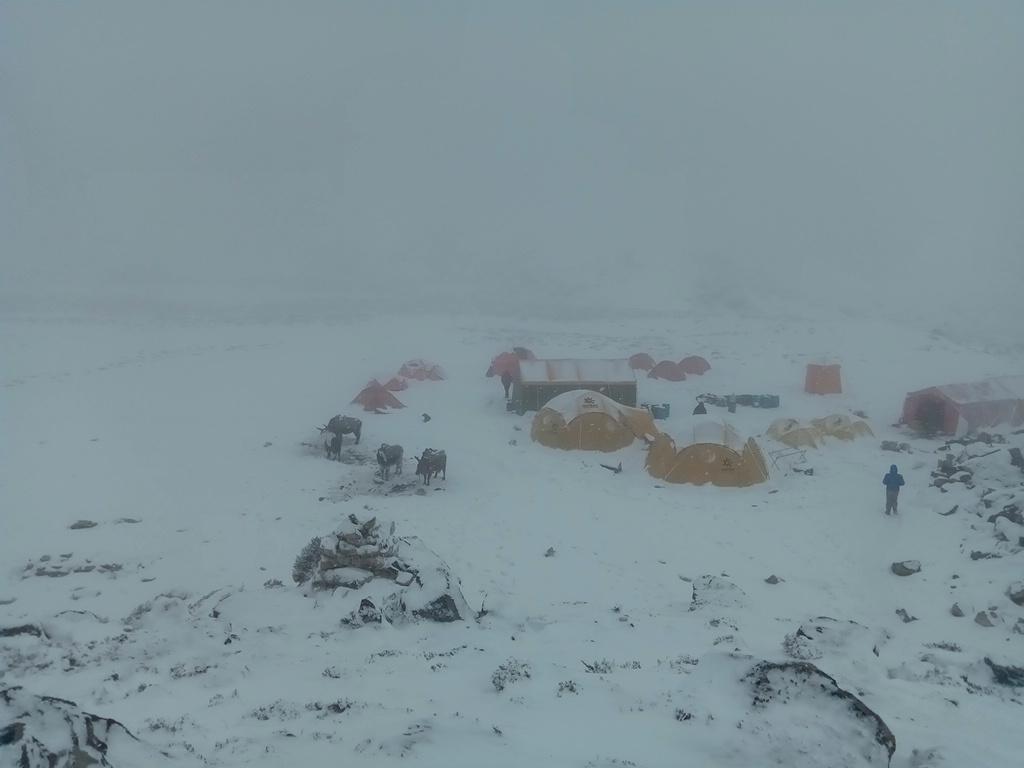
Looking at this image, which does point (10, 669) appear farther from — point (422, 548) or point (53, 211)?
point (53, 211)

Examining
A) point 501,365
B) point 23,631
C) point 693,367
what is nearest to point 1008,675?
point 23,631

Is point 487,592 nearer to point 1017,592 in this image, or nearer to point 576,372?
point 1017,592

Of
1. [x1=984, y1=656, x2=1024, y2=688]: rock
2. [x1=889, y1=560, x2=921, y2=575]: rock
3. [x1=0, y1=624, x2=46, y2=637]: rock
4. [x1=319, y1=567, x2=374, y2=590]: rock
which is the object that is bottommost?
[x1=889, y1=560, x2=921, y2=575]: rock

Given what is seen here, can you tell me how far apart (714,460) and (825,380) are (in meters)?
14.3

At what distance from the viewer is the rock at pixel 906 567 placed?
13.7m

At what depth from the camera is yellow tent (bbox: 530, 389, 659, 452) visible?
21.8m

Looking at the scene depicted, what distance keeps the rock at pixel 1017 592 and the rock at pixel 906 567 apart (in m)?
1.69

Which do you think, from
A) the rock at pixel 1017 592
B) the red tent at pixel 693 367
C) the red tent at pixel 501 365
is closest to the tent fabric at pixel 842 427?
the rock at pixel 1017 592

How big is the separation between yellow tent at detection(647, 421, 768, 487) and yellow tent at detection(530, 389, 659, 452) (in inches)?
95.5

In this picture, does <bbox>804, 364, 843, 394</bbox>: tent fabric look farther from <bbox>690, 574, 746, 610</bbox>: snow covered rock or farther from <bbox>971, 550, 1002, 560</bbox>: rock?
<bbox>690, 574, 746, 610</bbox>: snow covered rock

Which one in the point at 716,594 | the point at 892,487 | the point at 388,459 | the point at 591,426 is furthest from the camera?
the point at 591,426

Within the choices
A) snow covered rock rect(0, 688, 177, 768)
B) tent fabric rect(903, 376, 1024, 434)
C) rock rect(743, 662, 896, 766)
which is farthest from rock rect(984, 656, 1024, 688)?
tent fabric rect(903, 376, 1024, 434)

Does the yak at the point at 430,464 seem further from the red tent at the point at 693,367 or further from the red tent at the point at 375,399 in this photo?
the red tent at the point at 693,367

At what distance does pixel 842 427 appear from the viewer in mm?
23250
